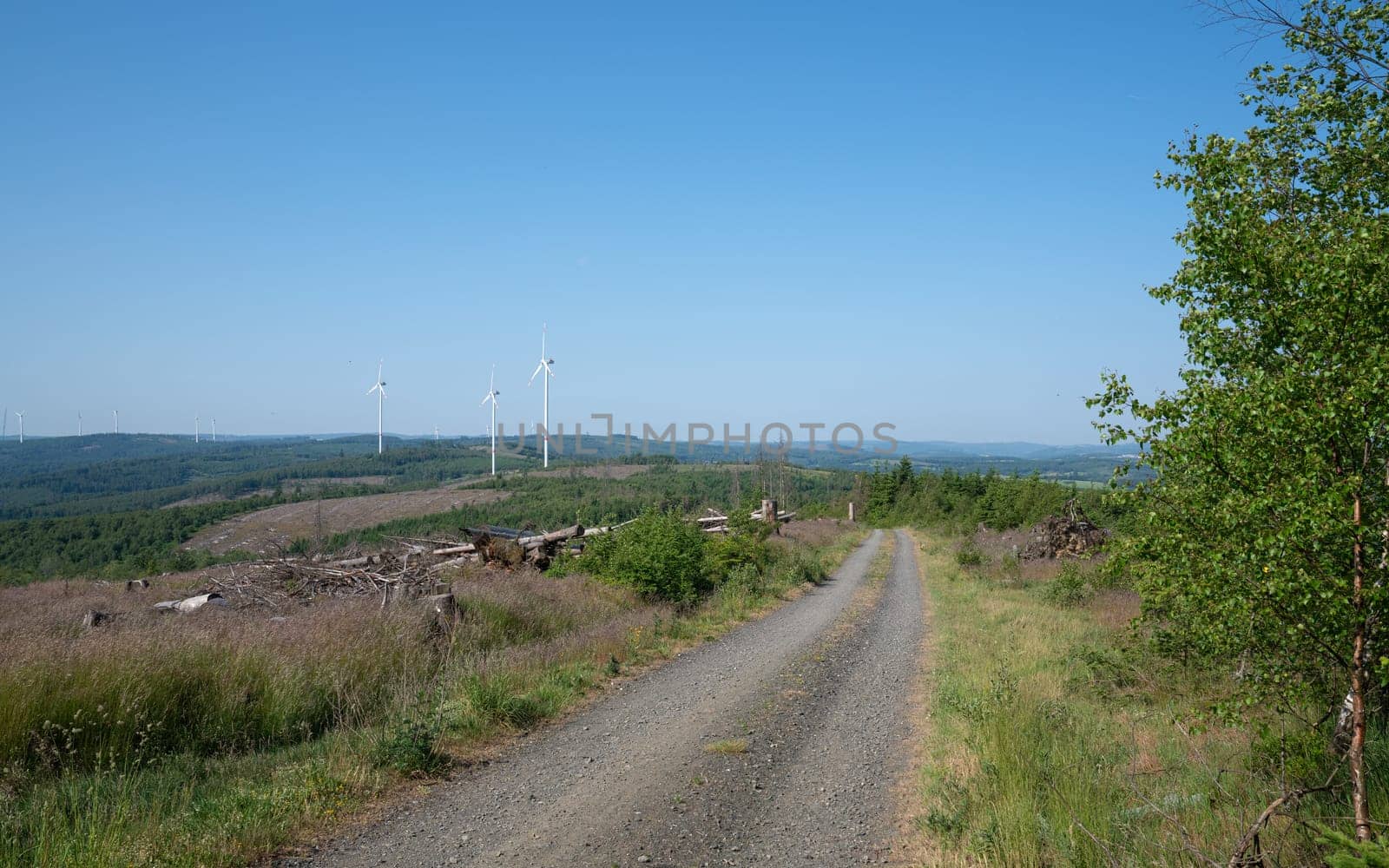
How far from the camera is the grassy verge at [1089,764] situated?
5086mm

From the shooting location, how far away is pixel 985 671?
11094 mm

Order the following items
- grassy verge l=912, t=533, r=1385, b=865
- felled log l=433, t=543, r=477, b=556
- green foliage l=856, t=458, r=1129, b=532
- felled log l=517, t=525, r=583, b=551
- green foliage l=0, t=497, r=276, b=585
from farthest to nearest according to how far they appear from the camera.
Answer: green foliage l=0, t=497, r=276, b=585 → green foliage l=856, t=458, r=1129, b=532 → felled log l=517, t=525, r=583, b=551 → felled log l=433, t=543, r=477, b=556 → grassy verge l=912, t=533, r=1385, b=865

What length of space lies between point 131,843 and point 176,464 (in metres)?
227

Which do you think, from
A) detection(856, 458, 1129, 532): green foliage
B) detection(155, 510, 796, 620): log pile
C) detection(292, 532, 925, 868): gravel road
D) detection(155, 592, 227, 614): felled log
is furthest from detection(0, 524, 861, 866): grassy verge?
detection(856, 458, 1129, 532): green foliage

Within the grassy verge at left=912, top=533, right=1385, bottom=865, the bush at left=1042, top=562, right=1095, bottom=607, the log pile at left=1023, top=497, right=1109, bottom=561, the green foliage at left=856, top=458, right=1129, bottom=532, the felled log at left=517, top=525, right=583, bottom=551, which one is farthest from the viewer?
the green foliage at left=856, top=458, right=1129, bottom=532

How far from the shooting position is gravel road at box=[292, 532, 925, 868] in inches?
222

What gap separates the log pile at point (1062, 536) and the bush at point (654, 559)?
49.4ft

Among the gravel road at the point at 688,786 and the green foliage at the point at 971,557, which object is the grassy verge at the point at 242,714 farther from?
the green foliage at the point at 971,557

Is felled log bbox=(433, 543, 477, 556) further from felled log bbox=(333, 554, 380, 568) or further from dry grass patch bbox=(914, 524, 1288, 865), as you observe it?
dry grass patch bbox=(914, 524, 1288, 865)

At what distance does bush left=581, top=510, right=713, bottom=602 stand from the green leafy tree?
12.6 meters

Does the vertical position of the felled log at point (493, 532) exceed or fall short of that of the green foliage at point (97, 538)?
it exceeds it

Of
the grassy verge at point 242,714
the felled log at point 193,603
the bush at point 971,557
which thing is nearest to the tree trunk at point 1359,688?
the grassy verge at point 242,714

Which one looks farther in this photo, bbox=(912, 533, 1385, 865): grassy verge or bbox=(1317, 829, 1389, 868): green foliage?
bbox=(912, 533, 1385, 865): grassy verge

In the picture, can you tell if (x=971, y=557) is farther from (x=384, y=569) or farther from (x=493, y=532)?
(x=384, y=569)
